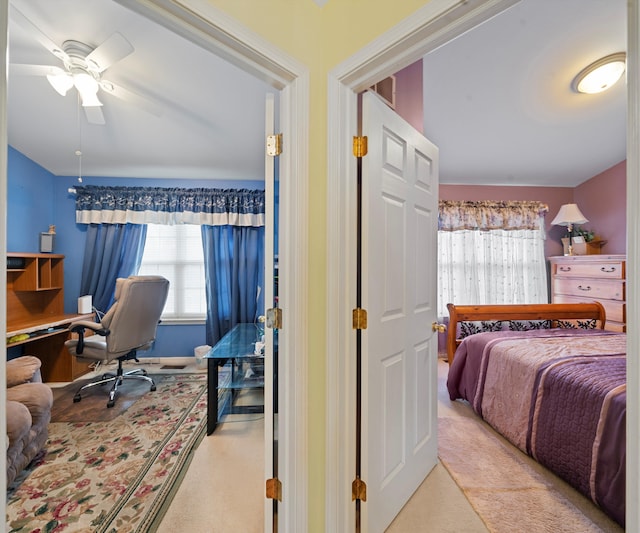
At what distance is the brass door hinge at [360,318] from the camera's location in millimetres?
1242

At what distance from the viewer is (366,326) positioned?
1241 mm

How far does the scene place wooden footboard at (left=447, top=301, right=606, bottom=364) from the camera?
3146mm

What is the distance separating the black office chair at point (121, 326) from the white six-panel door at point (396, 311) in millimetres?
2478

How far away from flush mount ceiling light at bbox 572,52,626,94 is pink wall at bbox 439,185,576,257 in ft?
5.42

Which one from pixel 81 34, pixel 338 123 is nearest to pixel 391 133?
pixel 338 123

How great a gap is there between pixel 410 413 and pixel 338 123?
1.46m

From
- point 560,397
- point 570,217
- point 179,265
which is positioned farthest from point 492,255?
point 179,265

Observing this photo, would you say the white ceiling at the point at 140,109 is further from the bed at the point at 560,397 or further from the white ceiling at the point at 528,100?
the bed at the point at 560,397

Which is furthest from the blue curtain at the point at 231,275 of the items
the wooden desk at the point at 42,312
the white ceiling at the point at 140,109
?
the wooden desk at the point at 42,312

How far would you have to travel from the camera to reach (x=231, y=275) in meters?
3.92

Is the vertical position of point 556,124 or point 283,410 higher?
point 556,124

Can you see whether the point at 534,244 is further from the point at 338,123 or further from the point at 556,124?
the point at 338,123

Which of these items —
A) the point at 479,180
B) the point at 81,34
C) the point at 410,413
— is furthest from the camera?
the point at 479,180

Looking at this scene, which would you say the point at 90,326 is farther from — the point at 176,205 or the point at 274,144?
the point at 274,144
